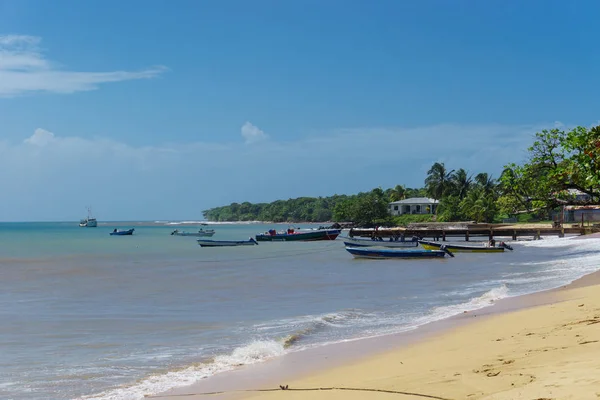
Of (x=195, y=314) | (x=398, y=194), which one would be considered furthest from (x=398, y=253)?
(x=398, y=194)

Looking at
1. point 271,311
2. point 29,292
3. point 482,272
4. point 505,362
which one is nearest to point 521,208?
point 482,272

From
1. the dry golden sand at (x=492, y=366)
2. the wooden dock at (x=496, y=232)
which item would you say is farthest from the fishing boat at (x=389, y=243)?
the dry golden sand at (x=492, y=366)

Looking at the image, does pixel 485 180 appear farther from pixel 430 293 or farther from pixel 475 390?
pixel 475 390

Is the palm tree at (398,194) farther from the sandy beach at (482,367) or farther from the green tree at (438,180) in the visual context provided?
the sandy beach at (482,367)

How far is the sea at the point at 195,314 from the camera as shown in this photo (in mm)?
9969

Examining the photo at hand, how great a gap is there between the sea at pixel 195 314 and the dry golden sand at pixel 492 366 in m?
2.01

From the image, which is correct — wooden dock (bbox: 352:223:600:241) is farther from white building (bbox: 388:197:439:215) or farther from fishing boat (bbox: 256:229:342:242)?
white building (bbox: 388:197:439:215)

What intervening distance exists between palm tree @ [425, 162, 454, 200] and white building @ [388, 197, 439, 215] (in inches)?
286

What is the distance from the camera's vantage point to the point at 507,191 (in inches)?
3221

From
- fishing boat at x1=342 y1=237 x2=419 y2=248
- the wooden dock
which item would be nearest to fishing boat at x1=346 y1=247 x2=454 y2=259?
fishing boat at x1=342 y1=237 x2=419 y2=248

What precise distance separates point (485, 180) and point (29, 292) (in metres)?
85.9

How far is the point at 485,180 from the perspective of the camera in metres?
99.2

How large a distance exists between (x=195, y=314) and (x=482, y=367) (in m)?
10.6

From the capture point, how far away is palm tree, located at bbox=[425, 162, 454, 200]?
102625mm
